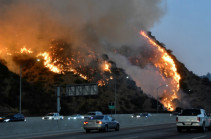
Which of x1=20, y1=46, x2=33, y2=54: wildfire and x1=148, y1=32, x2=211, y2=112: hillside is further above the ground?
x1=20, y1=46, x2=33, y2=54: wildfire

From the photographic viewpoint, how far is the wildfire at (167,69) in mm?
112188

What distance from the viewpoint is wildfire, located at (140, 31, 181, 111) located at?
368ft

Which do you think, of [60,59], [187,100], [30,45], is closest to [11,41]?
[30,45]

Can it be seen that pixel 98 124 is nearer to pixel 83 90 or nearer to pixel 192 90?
pixel 83 90

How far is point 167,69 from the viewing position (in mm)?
125125

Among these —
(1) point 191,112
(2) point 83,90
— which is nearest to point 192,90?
(2) point 83,90

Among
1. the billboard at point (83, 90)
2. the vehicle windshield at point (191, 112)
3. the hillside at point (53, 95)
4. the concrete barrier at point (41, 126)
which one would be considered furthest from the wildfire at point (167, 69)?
the vehicle windshield at point (191, 112)

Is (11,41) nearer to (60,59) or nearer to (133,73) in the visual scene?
(60,59)

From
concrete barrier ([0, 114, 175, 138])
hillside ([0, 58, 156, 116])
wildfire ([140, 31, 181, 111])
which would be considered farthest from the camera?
wildfire ([140, 31, 181, 111])

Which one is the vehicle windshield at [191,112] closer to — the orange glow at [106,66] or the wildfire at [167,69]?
the wildfire at [167,69]

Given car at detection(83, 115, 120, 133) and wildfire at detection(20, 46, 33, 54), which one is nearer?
car at detection(83, 115, 120, 133)

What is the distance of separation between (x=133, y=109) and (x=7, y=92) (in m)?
38.7

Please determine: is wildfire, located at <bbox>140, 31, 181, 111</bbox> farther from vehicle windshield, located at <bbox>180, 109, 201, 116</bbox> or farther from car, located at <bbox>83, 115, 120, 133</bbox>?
vehicle windshield, located at <bbox>180, 109, 201, 116</bbox>

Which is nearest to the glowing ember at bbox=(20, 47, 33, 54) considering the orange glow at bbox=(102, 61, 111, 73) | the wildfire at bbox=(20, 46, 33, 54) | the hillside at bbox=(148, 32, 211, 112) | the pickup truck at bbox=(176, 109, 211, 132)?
the wildfire at bbox=(20, 46, 33, 54)
